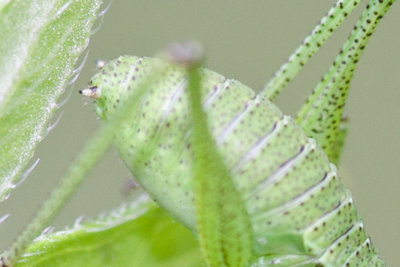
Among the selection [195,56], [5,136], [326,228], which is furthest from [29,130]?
[326,228]

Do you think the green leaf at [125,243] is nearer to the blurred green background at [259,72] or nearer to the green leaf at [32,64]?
the green leaf at [32,64]

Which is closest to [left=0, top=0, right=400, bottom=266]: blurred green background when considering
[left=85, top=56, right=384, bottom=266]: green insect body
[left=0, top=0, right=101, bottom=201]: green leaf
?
[left=85, top=56, right=384, bottom=266]: green insect body

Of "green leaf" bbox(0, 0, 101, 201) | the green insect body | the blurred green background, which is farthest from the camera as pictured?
the blurred green background

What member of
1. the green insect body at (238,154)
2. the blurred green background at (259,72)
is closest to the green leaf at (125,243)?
the green insect body at (238,154)

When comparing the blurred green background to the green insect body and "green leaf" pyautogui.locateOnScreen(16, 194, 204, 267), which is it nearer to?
"green leaf" pyautogui.locateOnScreen(16, 194, 204, 267)

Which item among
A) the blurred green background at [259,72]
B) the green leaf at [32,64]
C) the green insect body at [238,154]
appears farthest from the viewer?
the blurred green background at [259,72]

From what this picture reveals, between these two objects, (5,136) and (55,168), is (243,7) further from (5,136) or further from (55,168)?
(5,136)
